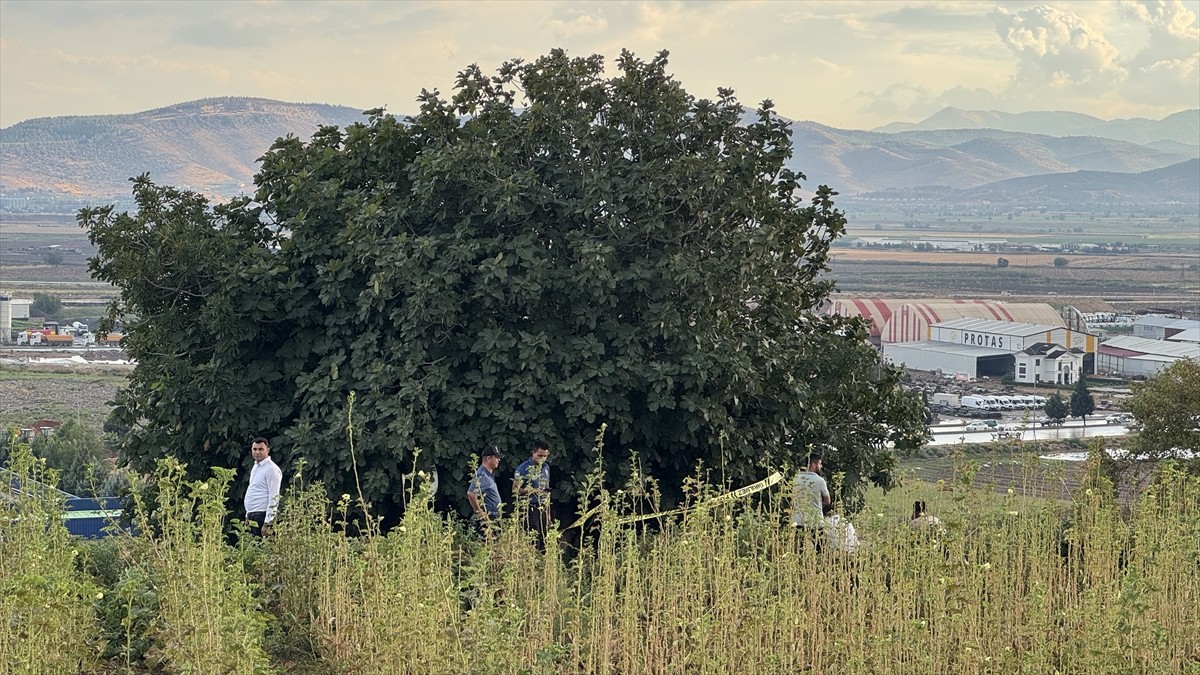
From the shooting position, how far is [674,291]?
14289mm

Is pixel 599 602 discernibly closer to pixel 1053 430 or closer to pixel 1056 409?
pixel 1053 430

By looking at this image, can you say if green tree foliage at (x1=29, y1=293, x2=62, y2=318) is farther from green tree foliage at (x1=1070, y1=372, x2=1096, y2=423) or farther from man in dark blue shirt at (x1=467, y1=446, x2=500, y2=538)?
man in dark blue shirt at (x1=467, y1=446, x2=500, y2=538)

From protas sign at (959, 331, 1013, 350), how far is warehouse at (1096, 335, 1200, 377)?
7092mm

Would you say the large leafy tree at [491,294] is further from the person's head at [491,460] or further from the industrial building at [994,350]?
the industrial building at [994,350]

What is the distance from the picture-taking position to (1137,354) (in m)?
105

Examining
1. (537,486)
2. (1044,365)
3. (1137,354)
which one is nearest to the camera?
(537,486)

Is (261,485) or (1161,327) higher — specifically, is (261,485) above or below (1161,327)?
above

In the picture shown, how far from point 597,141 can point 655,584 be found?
25.4 ft

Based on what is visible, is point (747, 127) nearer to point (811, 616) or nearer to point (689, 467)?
point (689, 467)

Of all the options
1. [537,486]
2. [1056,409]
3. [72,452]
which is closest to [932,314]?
[1056,409]

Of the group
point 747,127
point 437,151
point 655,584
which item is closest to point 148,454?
point 437,151

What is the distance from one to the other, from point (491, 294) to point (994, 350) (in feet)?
337

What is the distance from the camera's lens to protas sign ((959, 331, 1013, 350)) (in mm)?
112562

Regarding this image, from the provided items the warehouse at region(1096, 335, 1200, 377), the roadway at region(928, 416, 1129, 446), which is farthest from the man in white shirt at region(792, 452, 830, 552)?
the warehouse at region(1096, 335, 1200, 377)
